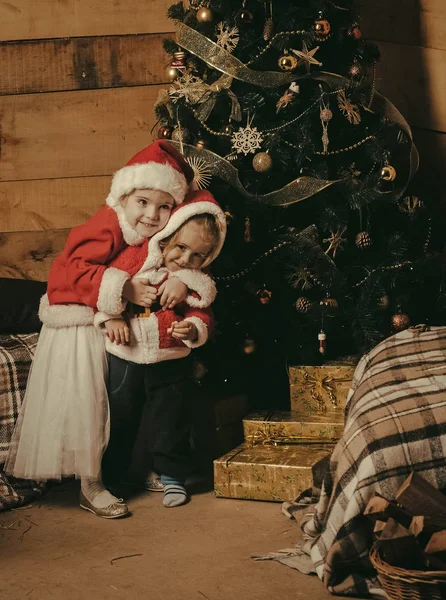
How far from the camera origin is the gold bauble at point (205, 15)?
2.75 meters

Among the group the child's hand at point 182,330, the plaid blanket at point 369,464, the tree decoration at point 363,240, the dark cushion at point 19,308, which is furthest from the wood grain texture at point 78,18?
the plaid blanket at point 369,464

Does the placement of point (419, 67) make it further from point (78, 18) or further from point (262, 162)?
point (78, 18)

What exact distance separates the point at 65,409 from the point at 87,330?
0.25 metres

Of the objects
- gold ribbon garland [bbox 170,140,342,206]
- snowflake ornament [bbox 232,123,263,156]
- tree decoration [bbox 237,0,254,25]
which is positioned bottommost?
gold ribbon garland [bbox 170,140,342,206]

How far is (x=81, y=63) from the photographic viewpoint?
341 centimetres

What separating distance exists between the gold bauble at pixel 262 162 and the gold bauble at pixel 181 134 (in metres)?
0.26

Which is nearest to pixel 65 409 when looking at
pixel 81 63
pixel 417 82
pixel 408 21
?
pixel 81 63

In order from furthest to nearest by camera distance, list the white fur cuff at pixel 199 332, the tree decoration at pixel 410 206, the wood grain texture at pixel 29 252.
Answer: the wood grain texture at pixel 29 252 < the tree decoration at pixel 410 206 < the white fur cuff at pixel 199 332

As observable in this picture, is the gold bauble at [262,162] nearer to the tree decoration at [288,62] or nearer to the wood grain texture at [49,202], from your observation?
the tree decoration at [288,62]

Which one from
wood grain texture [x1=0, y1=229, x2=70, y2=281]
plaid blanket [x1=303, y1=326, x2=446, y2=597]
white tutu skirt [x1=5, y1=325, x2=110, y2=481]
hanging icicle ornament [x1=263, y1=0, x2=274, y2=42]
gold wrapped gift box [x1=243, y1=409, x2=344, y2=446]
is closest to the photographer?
plaid blanket [x1=303, y1=326, x2=446, y2=597]

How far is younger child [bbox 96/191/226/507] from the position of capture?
94.5 inches

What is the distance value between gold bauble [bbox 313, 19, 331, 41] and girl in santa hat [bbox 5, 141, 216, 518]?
27.3 inches

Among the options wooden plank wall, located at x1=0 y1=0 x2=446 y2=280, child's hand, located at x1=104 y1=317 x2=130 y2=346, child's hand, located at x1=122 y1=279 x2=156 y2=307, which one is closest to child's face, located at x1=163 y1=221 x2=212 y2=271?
child's hand, located at x1=122 y1=279 x2=156 y2=307

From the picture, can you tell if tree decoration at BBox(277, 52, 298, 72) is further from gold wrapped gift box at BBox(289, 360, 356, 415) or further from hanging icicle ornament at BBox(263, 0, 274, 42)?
gold wrapped gift box at BBox(289, 360, 356, 415)
